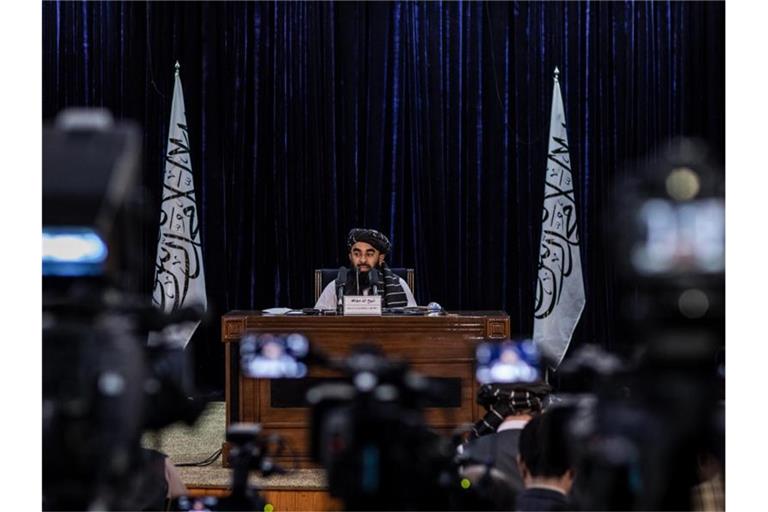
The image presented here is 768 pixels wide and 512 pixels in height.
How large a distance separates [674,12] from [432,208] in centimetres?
214

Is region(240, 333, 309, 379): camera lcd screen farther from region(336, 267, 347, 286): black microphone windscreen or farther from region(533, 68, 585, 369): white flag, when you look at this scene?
region(533, 68, 585, 369): white flag

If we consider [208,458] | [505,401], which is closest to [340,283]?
[208,458]

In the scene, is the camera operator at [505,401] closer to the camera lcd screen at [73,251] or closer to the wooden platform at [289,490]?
the camera lcd screen at [73,251]

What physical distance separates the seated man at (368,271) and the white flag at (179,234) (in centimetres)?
111

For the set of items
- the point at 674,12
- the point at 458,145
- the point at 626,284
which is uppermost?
the point at 674,12

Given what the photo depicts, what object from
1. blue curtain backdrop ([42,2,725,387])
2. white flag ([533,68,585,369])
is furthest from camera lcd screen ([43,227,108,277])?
blue curtain backdrop ([42,2,725,387])

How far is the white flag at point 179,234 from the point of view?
18.6 feet

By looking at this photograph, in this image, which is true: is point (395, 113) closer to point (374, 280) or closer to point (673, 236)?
point (374, 280)

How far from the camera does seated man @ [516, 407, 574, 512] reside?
1.74 meters

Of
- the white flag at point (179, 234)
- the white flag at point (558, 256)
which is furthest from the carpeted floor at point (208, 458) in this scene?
the white flag at point (558, 256)

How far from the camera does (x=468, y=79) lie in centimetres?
666

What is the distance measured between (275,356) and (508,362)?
351mm

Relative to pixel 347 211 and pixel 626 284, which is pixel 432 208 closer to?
pixel 347 211

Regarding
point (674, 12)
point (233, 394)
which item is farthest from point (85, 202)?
point (674, 12)
